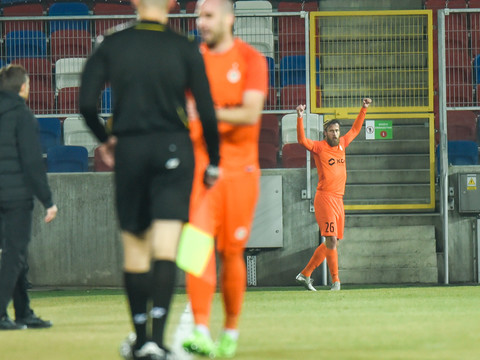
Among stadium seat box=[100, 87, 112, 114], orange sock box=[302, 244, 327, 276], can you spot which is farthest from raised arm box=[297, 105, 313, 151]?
stadium seat box=[100, 87, 112, 114]

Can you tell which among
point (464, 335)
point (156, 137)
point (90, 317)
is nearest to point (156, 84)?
point (156, 137)

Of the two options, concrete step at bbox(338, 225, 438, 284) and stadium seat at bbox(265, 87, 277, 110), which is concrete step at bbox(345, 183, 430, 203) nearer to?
concrete step at bbox(338, 225, 438, 284)

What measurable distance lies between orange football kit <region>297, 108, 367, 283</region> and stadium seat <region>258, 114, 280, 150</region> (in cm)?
181

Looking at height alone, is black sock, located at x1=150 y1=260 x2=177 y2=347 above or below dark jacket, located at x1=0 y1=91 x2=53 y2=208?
below

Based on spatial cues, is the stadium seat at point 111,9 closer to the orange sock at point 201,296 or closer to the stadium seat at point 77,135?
the stadium seat at point 77,135

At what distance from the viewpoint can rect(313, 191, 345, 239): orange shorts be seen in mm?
11140

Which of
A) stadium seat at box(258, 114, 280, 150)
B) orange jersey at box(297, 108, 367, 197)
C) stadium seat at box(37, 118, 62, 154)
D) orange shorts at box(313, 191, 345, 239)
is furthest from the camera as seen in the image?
stadium seat at box(37, 118, 62, 154)

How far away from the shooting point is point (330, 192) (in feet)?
37.0

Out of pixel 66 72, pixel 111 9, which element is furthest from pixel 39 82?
pixel 111 9

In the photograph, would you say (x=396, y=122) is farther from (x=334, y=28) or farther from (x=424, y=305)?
(x=424, y=305)

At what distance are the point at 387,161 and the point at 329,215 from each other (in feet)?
8.07

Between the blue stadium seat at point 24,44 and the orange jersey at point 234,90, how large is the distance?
883cm

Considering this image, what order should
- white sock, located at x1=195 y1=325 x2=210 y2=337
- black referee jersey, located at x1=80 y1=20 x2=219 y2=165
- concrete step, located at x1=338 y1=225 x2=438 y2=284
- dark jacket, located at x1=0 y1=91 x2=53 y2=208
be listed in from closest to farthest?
black referee jersey, located at x1=80 y1=20 x2=219 y2=165 → white sock, located at x1=195 y1=325 x2=210 y2=337 → dark jacket, located at x1=0 y1=91 x2=53 y2=208 → concrete step, located at x1=338 y1=225 x2=438 y2=284

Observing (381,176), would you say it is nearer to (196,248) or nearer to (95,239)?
(95,239)
